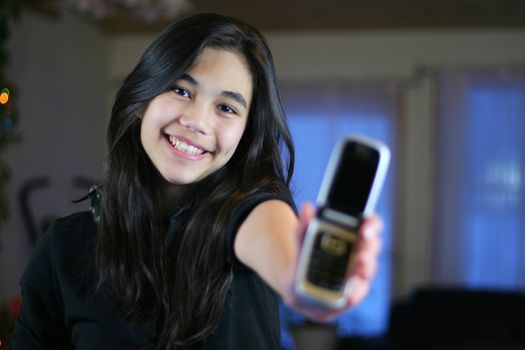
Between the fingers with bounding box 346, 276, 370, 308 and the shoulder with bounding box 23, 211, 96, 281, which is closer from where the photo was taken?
the fingers with bounding box 346, 276, 370, 308

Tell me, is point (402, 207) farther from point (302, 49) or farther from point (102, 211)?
point (102, 211)

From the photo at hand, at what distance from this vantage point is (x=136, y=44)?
20.2ft

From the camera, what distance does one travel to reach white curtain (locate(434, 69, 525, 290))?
5.66 meters

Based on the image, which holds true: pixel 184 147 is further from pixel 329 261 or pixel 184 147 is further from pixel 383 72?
pixel 383 72

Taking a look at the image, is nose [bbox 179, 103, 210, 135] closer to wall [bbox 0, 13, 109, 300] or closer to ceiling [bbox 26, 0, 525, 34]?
wall [bbox 0, 13, 109, 300]

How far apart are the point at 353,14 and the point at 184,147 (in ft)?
14.9

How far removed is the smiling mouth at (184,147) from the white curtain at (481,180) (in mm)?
5074

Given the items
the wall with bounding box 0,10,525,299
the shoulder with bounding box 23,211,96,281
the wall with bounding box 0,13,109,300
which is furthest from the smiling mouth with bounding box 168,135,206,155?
the wall with bounding box 0,10,525,299

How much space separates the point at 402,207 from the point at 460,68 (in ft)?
3.87

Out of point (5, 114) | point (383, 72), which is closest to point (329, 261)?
point (5, 114)

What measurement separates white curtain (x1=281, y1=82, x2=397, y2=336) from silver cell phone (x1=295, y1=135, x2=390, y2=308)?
201 inches

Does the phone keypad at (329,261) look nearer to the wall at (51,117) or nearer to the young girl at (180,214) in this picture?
the young girl at (180,214)

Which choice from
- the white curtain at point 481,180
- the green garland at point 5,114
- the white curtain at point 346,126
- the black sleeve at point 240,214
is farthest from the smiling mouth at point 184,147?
the white curtain at point 481,180

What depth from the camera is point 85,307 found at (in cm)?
101
